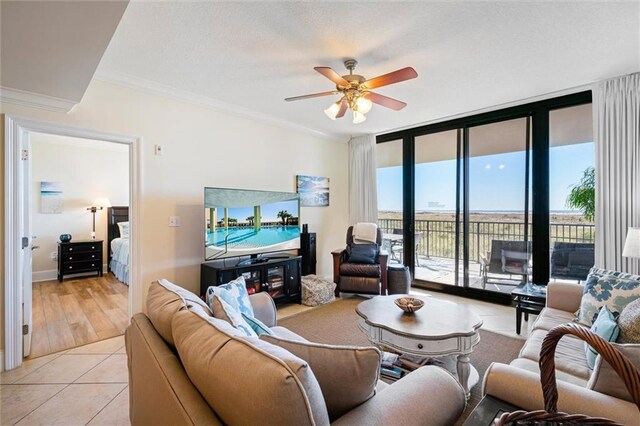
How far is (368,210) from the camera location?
5078 millimetres

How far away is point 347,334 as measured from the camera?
295 centimetres

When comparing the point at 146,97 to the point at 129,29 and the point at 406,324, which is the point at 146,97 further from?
the point at 406,324

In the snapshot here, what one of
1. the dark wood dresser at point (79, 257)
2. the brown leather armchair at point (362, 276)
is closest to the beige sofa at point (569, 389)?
the brown leather armchair at point (362, 276)

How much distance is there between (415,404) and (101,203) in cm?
666

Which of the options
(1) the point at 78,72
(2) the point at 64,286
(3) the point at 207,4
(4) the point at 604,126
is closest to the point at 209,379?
(3) the point at 207,4

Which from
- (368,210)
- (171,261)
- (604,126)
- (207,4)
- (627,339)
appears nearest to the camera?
(627,339)

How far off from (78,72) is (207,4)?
0.99m

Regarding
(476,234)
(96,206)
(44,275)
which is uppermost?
(96,206)

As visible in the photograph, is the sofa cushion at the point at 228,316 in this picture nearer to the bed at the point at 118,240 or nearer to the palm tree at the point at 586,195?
the palm tree at the point at 586,195

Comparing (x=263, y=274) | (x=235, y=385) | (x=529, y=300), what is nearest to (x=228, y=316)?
(x=235, y=385)

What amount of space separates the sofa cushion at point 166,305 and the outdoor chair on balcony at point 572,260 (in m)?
3.95

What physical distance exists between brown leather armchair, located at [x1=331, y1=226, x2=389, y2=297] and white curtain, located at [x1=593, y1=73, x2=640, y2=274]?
2235 millimetres

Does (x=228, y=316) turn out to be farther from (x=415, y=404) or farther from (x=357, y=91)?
(x=357, y=91)

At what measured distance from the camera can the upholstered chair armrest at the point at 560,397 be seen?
98 centimetres
